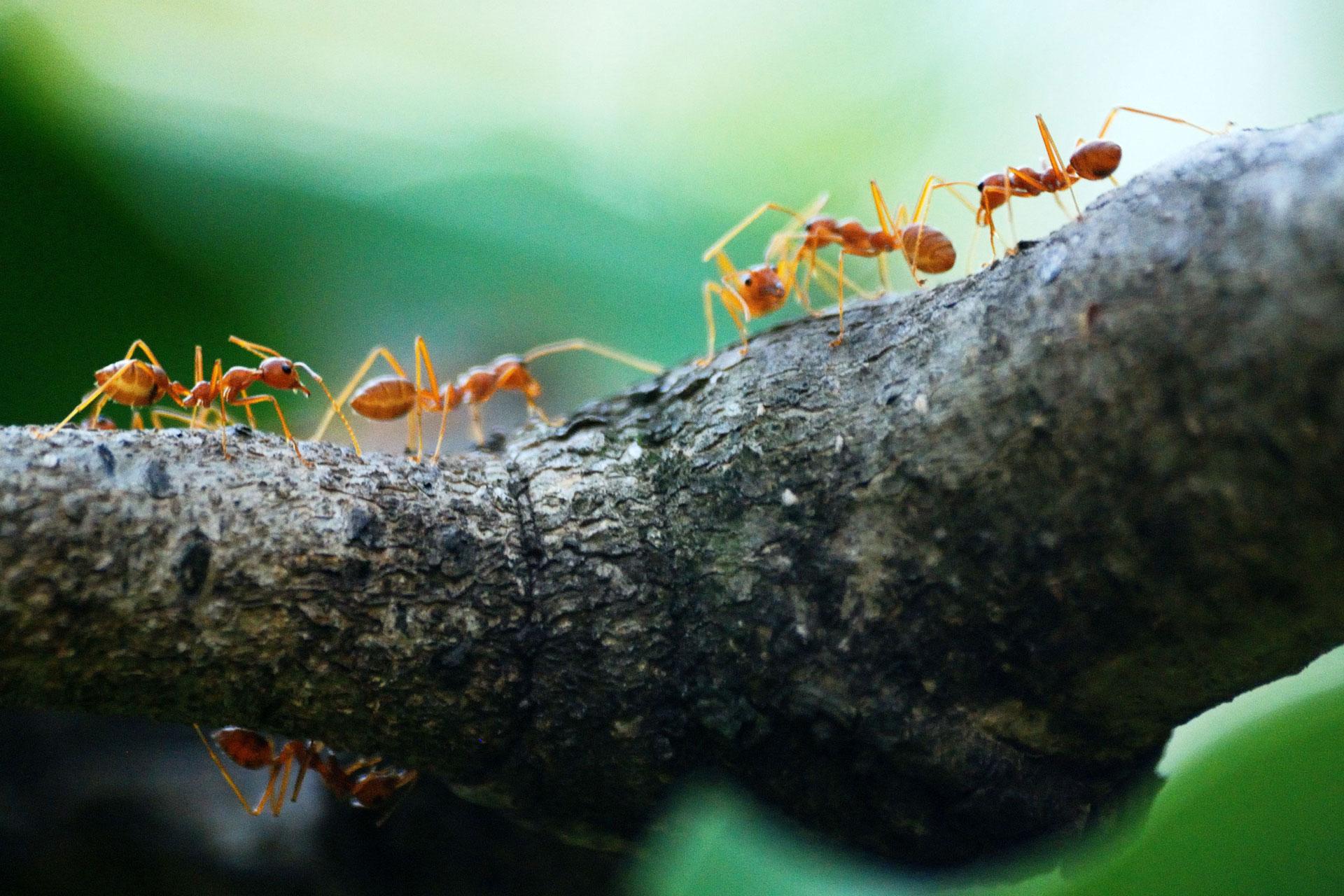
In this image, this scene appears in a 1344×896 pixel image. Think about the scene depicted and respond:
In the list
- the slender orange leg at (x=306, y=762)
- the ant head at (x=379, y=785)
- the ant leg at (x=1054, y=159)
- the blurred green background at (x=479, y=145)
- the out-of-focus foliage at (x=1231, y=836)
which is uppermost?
the blurred green background at (x=479, y=145)

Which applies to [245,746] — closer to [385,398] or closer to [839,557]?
[385,398]

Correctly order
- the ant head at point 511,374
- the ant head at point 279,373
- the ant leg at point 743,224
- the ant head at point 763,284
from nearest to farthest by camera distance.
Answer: the ant head at point 279,373, the ant head at point 763,284, the ant leg at point 743,224, the ant head at point 511,374

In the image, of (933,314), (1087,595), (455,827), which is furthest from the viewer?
(455,827)

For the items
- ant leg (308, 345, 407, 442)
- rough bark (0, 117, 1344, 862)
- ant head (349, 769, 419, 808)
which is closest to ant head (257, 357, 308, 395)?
ant leg (308, 345, 407, 442)

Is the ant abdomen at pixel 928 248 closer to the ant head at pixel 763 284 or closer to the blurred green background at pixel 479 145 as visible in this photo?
the ant head at pixel 763 284

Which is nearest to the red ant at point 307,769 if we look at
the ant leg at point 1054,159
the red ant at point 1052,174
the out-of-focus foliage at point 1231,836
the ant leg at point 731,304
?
the out-of-focus foliage at point 1231,836

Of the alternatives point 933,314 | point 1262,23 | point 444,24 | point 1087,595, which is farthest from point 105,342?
point 1262,23

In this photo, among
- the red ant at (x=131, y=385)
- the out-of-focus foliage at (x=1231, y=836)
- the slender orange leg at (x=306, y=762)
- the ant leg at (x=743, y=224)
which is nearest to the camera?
the out-of-focus foliage at (x=1231, y=836)

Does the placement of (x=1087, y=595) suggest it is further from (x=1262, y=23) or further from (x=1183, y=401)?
(x=1262, y=23)
